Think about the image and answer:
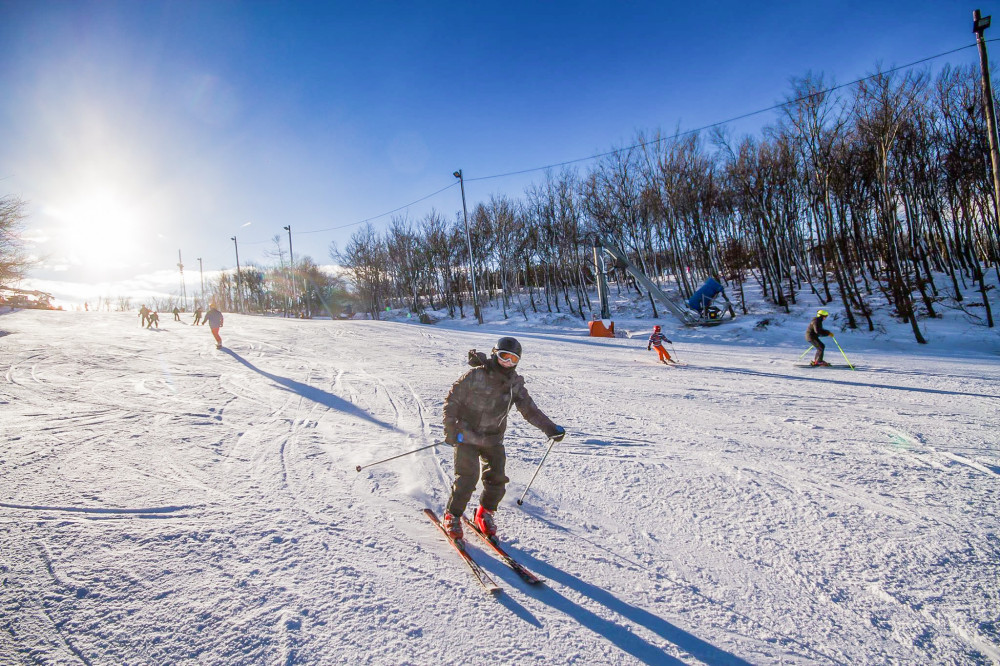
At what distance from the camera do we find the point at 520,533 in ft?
11.6

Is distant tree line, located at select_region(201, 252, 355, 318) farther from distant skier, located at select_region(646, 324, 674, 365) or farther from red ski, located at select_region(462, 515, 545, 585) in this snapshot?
red ski, located at select_region(462, 515, 545, 585)

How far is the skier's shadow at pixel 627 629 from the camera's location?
7.52 feet

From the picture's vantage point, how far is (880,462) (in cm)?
458

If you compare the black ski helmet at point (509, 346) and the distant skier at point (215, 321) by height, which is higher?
the distant skier at point (215, 321)

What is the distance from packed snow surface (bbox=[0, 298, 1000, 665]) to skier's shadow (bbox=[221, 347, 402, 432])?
0.11 m

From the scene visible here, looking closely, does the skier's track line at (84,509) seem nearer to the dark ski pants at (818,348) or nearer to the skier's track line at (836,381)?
the skier's track line at (836,381)

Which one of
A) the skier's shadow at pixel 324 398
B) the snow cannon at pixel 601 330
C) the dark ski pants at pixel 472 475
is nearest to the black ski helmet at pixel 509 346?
the dark ski pants at pixel 472 475

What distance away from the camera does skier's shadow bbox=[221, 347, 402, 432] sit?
22.0 feet

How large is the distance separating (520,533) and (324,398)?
18.9ft

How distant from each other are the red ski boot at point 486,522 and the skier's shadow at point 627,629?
1.98 ft

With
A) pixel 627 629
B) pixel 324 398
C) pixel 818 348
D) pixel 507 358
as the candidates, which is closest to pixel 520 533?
pixel 627 629

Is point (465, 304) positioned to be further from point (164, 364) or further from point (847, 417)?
point (847, 417)

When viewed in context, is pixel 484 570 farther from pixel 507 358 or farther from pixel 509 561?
pixel 507 358

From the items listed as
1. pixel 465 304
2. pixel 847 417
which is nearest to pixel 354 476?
pixel 847 417
